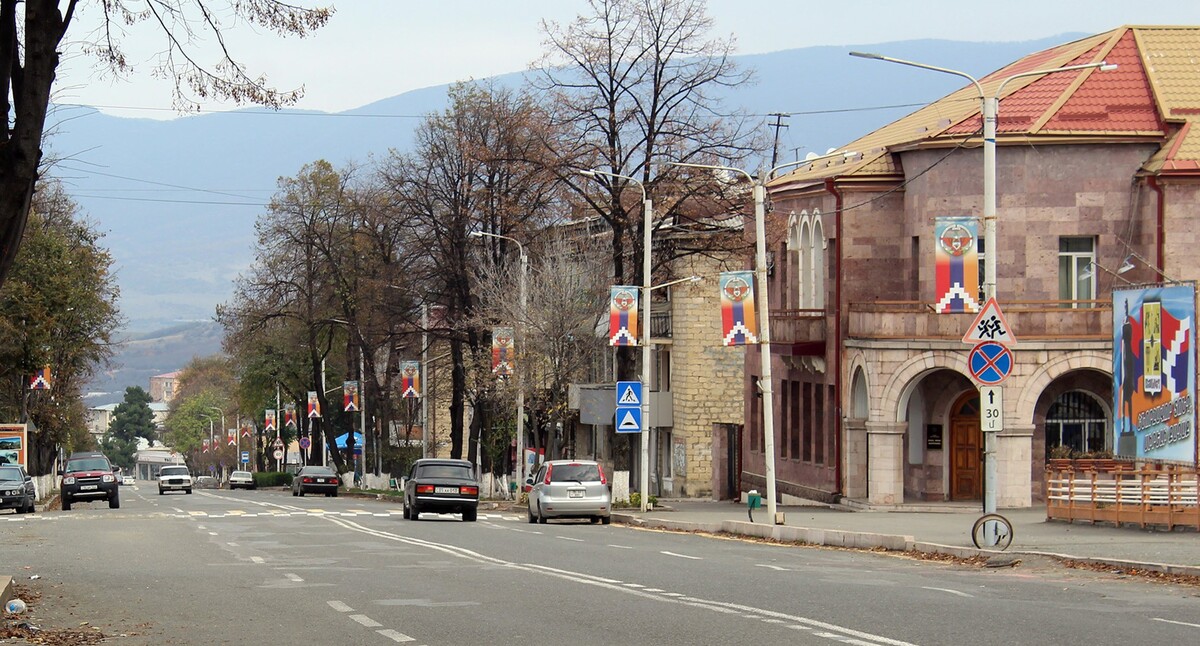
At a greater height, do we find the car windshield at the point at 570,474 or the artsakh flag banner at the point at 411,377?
the artsakh flag banner at the point at 411,377

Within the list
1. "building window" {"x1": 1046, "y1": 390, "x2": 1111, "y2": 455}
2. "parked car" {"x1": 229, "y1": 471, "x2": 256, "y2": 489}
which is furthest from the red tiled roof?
"parked car" {"x1": 229, "y1": 471, "x2": 256, "y2": 489}

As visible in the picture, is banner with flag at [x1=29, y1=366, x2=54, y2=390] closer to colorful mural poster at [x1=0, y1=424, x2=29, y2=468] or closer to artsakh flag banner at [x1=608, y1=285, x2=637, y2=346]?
colorful mural poster at [x1=0, y1=424, x2=29, y2=468]

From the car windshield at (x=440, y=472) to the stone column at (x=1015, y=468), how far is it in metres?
13.2

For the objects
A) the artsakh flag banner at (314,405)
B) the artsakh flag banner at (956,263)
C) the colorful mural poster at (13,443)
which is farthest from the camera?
the artsakh flag banner at (314,405)

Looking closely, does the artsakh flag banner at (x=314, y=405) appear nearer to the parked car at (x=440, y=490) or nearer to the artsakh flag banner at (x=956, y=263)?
the parked car at (x=440, y=490)

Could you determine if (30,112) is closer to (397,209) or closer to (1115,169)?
(1115,169)

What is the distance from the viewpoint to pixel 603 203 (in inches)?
1945

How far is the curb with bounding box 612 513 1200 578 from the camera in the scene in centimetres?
2097

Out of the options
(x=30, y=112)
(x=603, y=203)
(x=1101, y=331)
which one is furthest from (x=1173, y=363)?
(x=603, y=203)

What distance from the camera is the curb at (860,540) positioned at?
20969mm

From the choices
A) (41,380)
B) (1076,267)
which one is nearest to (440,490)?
(1076,267)

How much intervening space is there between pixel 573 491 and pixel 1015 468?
10825mm

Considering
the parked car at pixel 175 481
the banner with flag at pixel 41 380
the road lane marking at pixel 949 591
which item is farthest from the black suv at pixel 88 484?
the road lane marking at pixel 949 591

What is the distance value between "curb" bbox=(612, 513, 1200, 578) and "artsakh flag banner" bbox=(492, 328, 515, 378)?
40.2 feet
